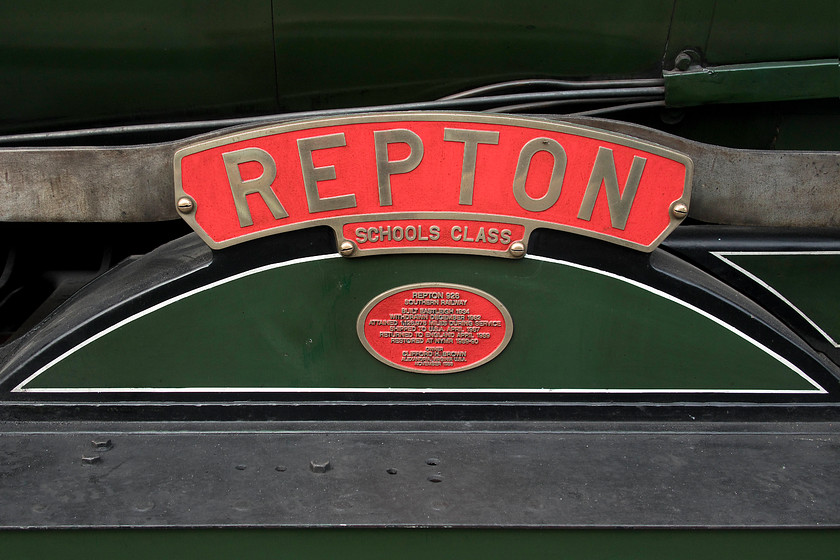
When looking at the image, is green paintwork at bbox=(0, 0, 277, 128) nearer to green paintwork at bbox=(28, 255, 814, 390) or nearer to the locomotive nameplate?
the locomotive nameplate

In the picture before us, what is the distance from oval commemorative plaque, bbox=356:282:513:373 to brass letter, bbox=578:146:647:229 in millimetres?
240

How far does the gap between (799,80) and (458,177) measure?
2.36ft

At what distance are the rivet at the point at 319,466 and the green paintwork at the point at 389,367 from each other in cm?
17

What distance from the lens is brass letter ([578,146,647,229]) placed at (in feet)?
3.70

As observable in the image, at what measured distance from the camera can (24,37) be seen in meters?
1.33

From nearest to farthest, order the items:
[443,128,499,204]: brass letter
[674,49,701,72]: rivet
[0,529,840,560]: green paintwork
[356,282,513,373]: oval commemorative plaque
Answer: [0,529,840,560]: green paintwork → [443,128,499,204]: brass letter → [356,282,513,373]: oval commemorative plaque → [674,49,701,72]: rivet

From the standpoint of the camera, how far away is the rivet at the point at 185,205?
114cm

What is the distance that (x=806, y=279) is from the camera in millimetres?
1350

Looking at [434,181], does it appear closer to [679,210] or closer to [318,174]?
[318,174]

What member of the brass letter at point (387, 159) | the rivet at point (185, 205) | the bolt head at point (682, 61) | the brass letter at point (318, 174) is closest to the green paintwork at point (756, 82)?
the bolt head at point (682, 61)

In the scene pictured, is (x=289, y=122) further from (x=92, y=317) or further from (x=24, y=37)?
(x=24, y=37)

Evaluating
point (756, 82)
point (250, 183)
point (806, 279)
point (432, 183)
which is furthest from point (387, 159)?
point (806, 279)

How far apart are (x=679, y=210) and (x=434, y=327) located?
473mm

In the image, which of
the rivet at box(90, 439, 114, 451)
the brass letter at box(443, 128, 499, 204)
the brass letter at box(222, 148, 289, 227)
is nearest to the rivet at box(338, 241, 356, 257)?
the brass letter at box(222, 148, 289, 227)
